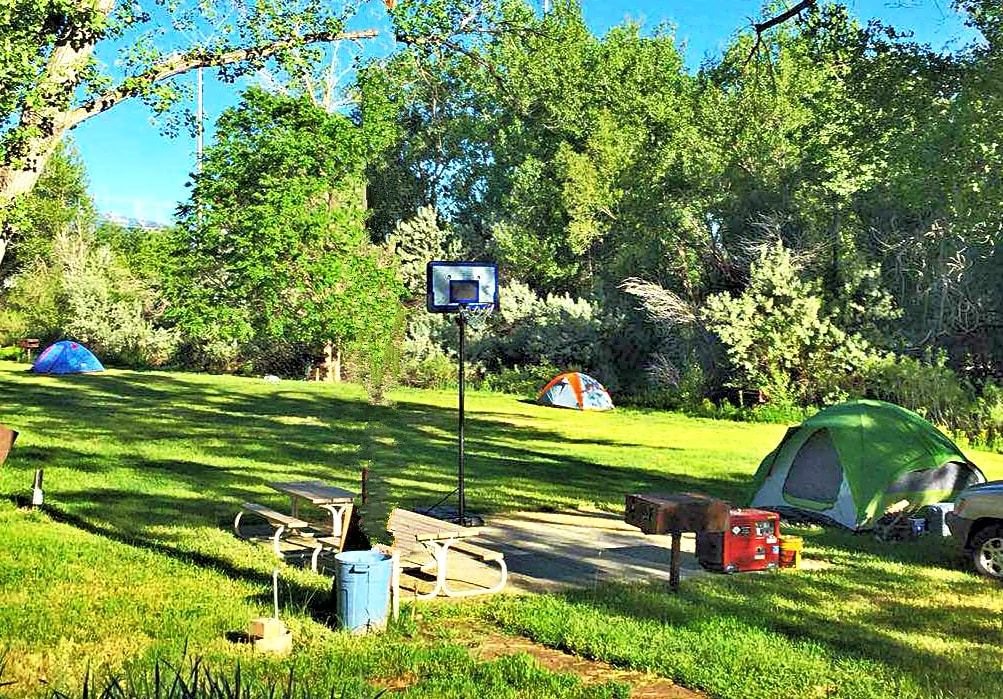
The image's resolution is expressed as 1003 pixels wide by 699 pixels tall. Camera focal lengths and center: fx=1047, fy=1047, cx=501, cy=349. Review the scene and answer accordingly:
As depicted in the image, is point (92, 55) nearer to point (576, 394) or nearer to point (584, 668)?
point (584, 668)

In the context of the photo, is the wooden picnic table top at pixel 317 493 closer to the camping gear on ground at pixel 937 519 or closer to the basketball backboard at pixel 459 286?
the basketball backboard at pixel 459 286

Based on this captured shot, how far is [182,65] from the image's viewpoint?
36.0 feet

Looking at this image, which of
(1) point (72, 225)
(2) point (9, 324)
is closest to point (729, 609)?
(2) point (9, 324)

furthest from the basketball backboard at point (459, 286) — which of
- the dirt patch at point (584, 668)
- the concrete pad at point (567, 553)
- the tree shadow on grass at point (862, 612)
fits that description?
the dirt patch at point (584, 668)

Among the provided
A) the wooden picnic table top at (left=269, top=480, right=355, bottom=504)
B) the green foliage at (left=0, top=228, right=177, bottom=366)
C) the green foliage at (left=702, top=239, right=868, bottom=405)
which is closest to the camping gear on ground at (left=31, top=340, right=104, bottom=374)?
the green foliage at (left=0, top=228, right=177, bottom=366)

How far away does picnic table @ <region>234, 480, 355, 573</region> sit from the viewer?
970 centimetres

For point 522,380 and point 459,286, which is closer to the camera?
point 459,286

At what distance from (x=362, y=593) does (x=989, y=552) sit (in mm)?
6309

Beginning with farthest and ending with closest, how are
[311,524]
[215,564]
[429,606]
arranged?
[311,524] < [215,564] < [429,606]

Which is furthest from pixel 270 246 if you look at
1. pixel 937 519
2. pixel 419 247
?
pixel 937 519

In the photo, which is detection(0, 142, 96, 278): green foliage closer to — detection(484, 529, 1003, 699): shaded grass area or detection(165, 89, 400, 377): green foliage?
detection(165, 89, 400, 377): green foliage

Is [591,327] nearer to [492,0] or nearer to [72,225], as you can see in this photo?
[492,0]

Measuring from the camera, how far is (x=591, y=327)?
114ft

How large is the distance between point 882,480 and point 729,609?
4.75 m
